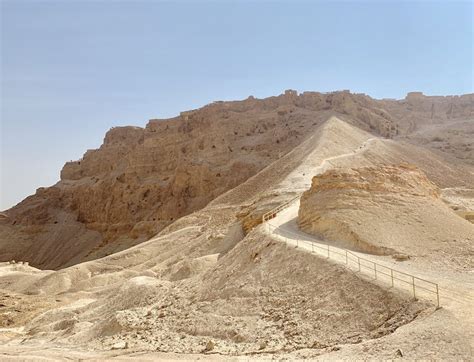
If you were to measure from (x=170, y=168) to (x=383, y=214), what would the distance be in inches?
2029

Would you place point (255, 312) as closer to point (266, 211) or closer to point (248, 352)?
point (248, 352)

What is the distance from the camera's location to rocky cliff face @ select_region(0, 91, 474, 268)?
59.6 metres

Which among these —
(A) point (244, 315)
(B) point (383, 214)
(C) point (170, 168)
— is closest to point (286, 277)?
(A) point (244, 315)

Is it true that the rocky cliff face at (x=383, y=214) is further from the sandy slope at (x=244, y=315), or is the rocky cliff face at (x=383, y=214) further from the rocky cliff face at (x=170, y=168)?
the rocky cliff face at (x=170, y=168)

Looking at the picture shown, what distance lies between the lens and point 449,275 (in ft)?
48.0

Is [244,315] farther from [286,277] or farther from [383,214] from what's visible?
[383,214]

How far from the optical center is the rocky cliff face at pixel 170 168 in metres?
59.6

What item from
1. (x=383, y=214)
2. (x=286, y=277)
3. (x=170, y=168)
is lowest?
(x=286, y=277)

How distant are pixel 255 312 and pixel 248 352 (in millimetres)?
2353

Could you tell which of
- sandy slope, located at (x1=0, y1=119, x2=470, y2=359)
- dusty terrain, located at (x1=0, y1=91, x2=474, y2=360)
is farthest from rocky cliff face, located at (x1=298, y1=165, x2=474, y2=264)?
sandy slope, located at (x1=0, y1=119, x2=470, y2=359)

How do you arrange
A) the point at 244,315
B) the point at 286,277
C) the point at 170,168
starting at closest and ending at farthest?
the point at 244,315
the point at 286,277
the point at 170,168

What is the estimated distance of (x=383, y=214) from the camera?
1912 cm

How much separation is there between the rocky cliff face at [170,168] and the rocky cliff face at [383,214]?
33510 millimetres

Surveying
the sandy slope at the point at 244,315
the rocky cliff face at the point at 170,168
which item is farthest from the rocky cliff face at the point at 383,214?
the rocky cliff face at the point at 170,168
